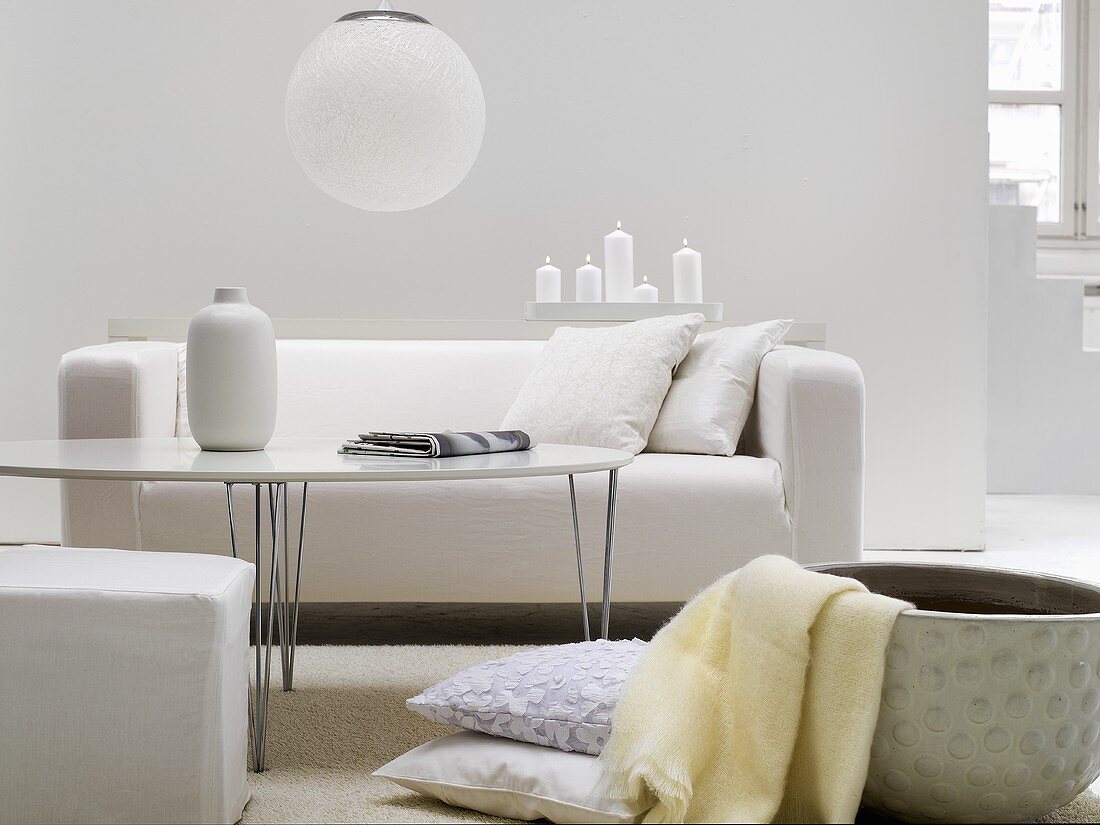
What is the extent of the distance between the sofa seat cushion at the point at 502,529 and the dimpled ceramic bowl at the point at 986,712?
1115 mm

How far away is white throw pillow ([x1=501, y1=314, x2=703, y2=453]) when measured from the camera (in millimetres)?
2471

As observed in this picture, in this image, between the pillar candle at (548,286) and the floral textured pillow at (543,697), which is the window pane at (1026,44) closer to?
the pillar candle at (548,286)

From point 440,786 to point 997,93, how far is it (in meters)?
5.05

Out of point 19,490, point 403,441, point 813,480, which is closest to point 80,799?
point 403,441

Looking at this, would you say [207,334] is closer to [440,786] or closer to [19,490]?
[440,786]

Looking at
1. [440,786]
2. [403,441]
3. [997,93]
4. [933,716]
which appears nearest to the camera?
[933,716]

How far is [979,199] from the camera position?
3773 mm

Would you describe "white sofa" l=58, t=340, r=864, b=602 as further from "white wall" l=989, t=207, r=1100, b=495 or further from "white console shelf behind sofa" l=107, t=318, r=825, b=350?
"white wall" l=989, t=207, r=1100, b=495

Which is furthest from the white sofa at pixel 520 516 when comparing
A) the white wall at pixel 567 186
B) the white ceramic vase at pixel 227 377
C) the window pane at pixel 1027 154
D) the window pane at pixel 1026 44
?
the window pane at pixel 1026 44

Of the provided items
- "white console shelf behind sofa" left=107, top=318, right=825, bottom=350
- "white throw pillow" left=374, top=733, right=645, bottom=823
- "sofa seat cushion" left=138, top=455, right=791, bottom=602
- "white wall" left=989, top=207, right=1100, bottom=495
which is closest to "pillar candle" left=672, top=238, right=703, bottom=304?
"white console shelf behind sofa" left=107, top=318, right=825, bottom=350

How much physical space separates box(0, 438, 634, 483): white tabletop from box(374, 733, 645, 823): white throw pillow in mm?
346

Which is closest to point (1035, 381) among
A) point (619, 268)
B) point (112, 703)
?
point (619, 268)

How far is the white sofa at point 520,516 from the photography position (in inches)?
90.2

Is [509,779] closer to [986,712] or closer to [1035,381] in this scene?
[986,712]
